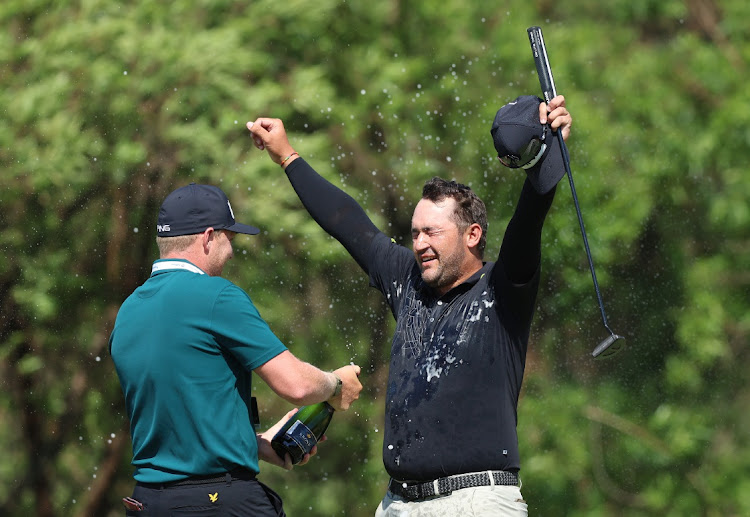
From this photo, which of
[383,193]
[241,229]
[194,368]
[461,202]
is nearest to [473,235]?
[461,202]

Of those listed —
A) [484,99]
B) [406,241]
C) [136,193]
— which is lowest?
[406,241]

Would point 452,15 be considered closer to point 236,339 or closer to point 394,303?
point 394,303

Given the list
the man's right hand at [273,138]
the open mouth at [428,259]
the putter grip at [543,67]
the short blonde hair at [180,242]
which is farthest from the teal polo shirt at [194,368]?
the putter grip at [543,67]

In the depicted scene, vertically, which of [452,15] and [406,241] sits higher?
[452,15]

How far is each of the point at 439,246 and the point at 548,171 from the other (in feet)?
1.60

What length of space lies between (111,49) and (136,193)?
1.02 metres

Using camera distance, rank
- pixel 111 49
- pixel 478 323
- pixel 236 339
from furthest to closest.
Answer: pixel 111 49
pixel 478 323
pixel 236 339

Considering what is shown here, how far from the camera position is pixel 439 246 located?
3076 millimetres

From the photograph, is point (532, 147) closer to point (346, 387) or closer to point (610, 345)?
point (610, 345)

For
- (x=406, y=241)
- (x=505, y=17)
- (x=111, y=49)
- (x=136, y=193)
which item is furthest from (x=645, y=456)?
(x=111, y=49)

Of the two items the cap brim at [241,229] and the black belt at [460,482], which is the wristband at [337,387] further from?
the cap brim at [241,229]

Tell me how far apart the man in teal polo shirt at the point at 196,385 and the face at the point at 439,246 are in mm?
505

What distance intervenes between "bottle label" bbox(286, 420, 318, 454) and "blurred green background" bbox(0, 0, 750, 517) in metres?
3.68

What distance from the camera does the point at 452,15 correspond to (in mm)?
7129
